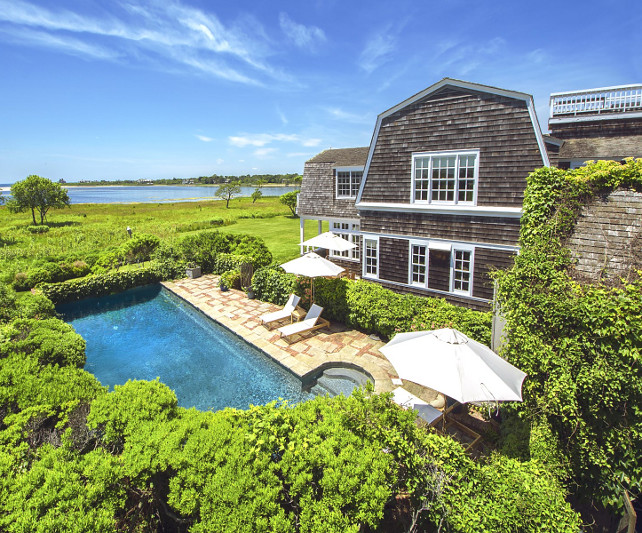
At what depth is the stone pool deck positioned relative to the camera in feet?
31.2

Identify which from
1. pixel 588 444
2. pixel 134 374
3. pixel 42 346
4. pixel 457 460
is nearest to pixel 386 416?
pixel 457 460

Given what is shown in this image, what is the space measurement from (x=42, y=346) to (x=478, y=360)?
9540 mm

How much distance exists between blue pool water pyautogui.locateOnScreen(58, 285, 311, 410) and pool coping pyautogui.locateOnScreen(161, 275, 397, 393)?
32 centimetres

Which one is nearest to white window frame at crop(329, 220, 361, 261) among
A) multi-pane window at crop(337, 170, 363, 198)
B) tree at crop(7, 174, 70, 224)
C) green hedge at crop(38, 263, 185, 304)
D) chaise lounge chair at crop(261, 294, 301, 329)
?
multi-pane window at crop(337, 170, 363, 198)

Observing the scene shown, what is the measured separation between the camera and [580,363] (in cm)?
538

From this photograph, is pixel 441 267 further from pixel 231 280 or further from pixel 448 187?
pixel 231 280

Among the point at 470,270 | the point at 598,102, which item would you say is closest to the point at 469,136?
the point at 470,270

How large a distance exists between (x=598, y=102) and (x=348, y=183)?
1205 cm

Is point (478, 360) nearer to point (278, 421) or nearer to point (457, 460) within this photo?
point (457, 460)

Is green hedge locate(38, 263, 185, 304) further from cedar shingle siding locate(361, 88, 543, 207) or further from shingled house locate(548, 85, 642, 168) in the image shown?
shingled house locate(548, 85, 642, 168)

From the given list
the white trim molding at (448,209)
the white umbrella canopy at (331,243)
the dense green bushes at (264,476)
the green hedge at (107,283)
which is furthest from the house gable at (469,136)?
the green hedge at (107,283)

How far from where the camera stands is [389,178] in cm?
1308

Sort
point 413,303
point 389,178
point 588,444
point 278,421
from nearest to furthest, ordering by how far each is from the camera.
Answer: point 278,421 → point 588,444 → point 413,303 → point 389,178

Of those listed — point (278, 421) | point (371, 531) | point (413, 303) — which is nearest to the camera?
point (371, 531)
